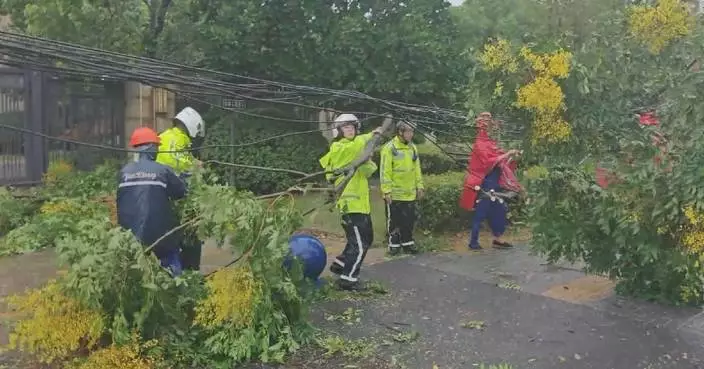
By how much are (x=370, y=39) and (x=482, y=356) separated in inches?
336

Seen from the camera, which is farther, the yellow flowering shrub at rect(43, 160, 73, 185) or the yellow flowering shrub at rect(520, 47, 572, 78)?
the yellow flowering shrub at rect(43, 160, 73, 185)

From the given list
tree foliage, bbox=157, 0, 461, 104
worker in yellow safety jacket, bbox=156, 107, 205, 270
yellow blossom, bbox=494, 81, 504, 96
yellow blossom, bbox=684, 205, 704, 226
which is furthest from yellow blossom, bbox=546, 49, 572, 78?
tree foliage, bbox=157, 0, 461, 104

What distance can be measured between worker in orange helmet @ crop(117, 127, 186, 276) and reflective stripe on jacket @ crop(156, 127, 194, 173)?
0.45 metres

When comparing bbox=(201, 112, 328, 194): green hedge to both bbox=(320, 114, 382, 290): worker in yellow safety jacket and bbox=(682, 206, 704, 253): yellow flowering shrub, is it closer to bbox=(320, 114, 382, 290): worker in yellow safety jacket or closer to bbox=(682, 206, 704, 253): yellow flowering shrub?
bbox=(320, 114, 382, 290): worker in yellow safety jacket

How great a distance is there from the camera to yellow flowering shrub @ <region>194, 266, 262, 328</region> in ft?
15.5

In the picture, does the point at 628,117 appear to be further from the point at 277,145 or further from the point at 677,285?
the point at 277,145

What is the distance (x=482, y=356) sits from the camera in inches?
209

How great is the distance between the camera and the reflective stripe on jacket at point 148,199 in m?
5.62

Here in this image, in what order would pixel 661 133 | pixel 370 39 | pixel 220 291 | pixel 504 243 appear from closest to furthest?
pixel 220 291
pixel 661 133
pixel 504 243
pixel 370 39

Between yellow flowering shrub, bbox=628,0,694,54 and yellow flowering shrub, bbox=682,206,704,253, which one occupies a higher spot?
yellow flowering shrub, bbox=628,0,694,54

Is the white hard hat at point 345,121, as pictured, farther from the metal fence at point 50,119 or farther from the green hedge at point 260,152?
the metal fence at point 50,119

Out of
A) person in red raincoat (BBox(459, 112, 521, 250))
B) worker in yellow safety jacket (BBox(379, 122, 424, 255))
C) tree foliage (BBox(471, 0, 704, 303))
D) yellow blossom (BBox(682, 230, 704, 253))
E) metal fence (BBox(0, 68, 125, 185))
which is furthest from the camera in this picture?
metal fence (BBox(0, 68, 125, 185))

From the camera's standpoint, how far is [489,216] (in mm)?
9438

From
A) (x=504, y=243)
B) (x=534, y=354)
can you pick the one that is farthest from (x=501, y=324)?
(x=504, y=243)
